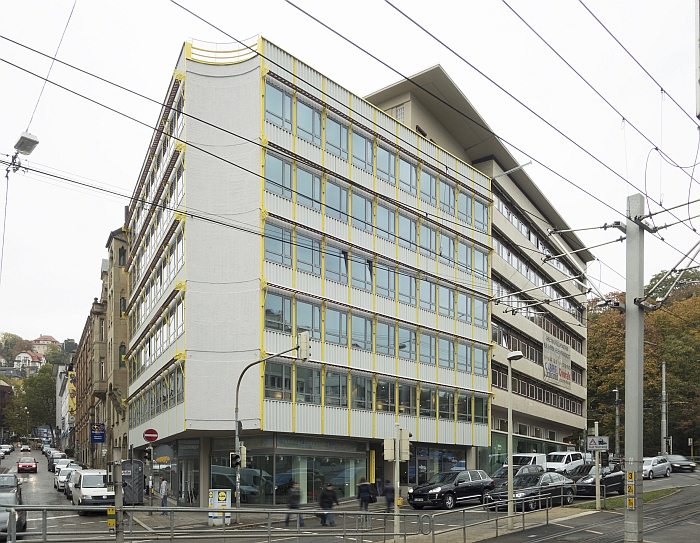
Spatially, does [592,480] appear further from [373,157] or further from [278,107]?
[278,107]

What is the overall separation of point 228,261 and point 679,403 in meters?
53.9

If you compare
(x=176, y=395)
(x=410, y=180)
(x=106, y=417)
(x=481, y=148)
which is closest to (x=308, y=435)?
(x=176, y=395)

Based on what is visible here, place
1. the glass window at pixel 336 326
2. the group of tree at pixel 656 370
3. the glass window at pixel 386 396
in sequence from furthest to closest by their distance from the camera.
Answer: the group of tree at pixel 656 370 → the glass window at pixel 386 396 → the glass window at pixel 336 326

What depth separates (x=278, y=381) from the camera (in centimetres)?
3659

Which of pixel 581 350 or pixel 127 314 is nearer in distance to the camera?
pixel 127 314

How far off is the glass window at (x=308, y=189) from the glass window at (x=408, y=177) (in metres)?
7.05

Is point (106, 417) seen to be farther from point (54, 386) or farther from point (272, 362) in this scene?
point (54, 386)

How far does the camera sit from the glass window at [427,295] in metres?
46.2

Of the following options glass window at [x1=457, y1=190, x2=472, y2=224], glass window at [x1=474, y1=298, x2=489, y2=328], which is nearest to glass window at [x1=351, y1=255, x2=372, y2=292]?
glass window at [x1=457, y1=190, x2=472, y2=224]

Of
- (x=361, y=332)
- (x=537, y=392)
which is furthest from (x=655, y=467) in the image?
(x=361, y=332)

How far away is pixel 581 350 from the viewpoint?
81.7 metres

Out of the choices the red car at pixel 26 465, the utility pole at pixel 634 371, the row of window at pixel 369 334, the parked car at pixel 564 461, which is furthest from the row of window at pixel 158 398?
the red car at pixel 26 465

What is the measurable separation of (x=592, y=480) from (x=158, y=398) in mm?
23273

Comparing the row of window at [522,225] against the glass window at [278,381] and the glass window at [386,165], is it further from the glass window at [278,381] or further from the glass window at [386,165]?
the glass window at [278,381]
